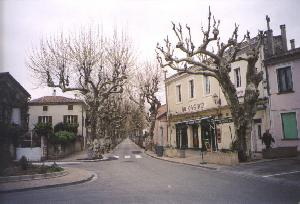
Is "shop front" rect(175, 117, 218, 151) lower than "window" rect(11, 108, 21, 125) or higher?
lower

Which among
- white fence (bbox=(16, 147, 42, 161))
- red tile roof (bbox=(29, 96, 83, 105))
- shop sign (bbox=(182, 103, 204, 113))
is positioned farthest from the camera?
red tile roof (bbox=(29, 96, 83, 105))

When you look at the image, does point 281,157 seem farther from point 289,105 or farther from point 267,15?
point 267,15

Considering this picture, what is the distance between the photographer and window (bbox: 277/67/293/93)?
24406 millimetres

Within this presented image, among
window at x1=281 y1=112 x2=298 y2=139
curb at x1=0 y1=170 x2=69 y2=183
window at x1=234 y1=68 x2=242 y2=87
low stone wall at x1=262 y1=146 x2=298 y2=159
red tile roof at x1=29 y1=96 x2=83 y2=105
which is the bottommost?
curb at x1=0 y1=170 x2=69 y2=183

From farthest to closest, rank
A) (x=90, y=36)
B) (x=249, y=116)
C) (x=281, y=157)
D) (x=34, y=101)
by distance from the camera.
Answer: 1. (x=34, y=101)
2. (x=90, y=36)
3. (x=281, y=157)
4. (x=249, y=116)

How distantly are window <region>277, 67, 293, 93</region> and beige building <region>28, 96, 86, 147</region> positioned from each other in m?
33.3

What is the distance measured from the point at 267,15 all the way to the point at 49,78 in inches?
710

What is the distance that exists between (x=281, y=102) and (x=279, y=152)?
181 inches

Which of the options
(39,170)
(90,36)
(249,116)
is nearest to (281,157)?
(249,116)

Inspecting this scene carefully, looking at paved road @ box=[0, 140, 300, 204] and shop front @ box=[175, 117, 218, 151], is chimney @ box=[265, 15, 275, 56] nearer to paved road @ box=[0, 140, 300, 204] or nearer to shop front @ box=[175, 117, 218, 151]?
shop front @ box=[175, 117, 218, 151]

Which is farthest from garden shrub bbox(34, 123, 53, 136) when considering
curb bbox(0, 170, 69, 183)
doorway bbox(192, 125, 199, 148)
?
curb bbox(0, 170, 69, 183)

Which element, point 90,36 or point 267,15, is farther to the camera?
point 90,36

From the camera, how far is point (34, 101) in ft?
168

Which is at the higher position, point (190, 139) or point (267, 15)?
point (267, 15)
